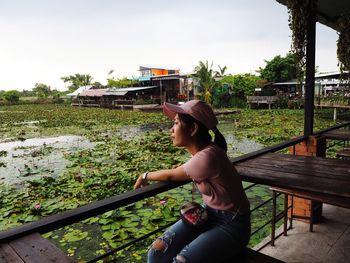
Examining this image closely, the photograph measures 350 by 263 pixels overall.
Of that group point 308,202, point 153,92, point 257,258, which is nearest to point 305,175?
point 257,258

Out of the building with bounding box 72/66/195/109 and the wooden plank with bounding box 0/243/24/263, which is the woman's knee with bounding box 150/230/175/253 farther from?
the building with bounding box 72/66/195/109

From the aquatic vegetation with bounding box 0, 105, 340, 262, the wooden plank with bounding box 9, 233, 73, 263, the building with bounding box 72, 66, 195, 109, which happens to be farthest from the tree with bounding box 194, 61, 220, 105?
the wooden plank with bounding box 9, 233, 73, 263

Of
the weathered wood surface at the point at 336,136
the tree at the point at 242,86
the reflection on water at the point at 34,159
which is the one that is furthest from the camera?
the tree at the point at 242,86

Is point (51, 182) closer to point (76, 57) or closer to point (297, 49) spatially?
point (297, 49)

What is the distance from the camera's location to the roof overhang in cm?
290

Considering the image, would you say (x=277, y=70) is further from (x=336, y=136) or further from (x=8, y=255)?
(x=8, y=255)

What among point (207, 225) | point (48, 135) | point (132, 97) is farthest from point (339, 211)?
point (132, 97)

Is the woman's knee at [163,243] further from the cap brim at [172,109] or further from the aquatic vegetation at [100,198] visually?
the aquatic vegetation at [100,198]

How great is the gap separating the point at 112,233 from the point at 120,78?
152 ft

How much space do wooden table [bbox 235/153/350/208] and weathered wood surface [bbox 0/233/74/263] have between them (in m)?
1.31

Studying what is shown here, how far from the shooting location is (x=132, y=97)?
1302 inches

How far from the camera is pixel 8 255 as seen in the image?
98 cm

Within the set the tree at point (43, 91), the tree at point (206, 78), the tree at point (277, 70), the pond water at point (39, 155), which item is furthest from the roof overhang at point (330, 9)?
the tree at point (43, 91)

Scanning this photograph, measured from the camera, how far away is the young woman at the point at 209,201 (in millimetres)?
1263
